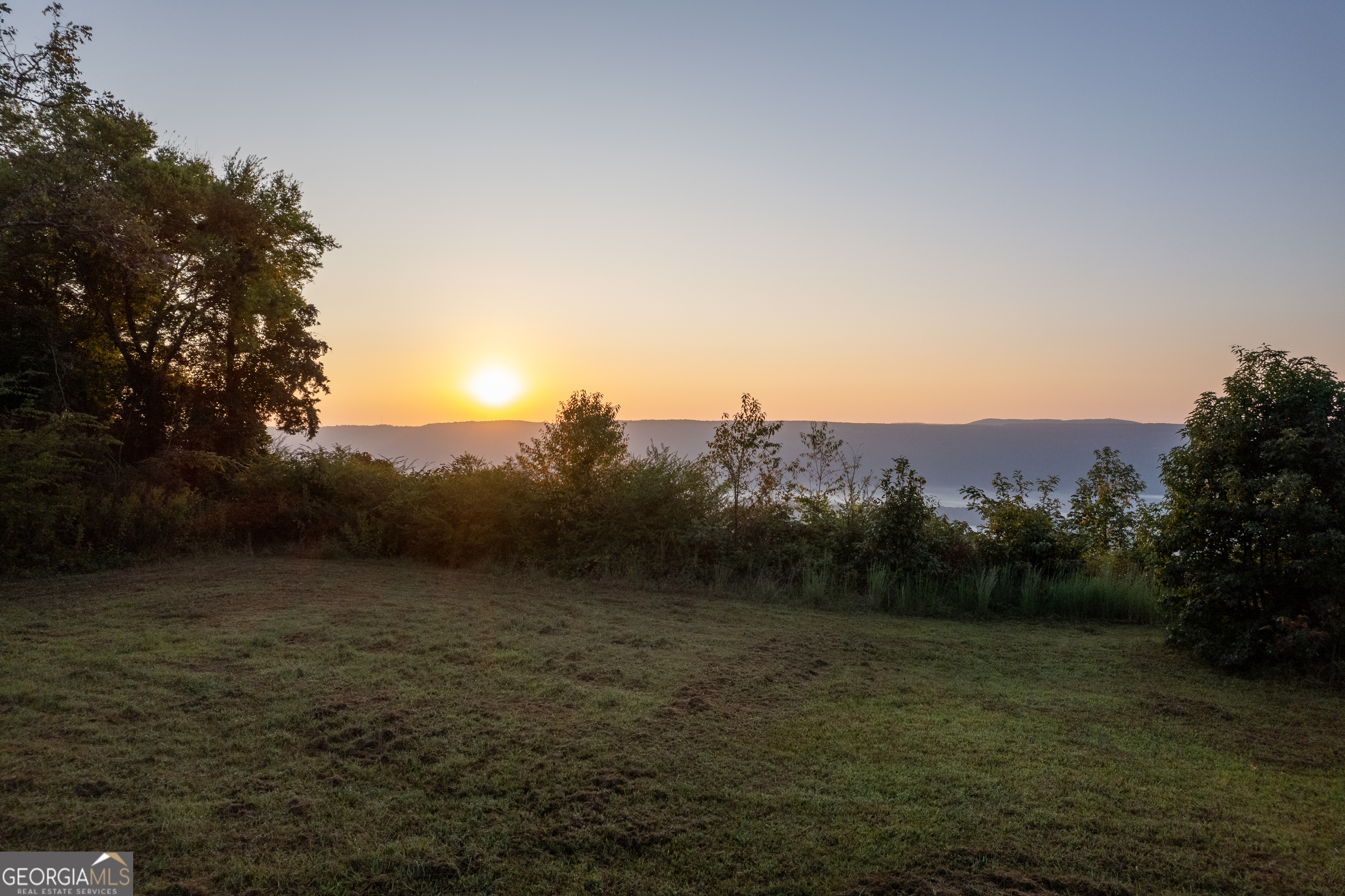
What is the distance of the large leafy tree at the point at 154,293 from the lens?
33.0 ft

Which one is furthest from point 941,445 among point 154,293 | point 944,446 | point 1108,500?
point 154,293

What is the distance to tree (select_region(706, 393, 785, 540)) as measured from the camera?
10.8 metres

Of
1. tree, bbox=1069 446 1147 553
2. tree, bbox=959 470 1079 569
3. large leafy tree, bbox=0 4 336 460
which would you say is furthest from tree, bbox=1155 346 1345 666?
large leafy tree, bbox=0 4 336 460

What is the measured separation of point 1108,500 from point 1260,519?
233 inches

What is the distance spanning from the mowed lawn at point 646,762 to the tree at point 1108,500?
5.00 metres

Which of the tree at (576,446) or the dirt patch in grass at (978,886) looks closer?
the dirt patch in grass at (978,886)

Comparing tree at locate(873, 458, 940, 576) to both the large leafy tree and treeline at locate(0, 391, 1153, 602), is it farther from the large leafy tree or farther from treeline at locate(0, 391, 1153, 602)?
the large leafy tree

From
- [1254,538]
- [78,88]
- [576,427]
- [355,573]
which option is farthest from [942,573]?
[78,88]

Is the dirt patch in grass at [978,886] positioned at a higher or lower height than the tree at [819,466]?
lower

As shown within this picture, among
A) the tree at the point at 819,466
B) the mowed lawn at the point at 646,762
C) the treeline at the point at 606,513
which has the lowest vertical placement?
the mowed lawn at the point at 646,762

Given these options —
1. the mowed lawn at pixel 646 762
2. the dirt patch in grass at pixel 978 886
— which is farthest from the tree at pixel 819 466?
the dirt patch in grass at pixel 978 886

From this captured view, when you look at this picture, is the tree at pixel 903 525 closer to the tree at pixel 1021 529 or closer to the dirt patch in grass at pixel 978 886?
the tree at pixel 1021 529

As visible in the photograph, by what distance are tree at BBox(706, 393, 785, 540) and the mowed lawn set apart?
12.3 ft

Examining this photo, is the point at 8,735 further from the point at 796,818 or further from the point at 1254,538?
the point at 1254,538
